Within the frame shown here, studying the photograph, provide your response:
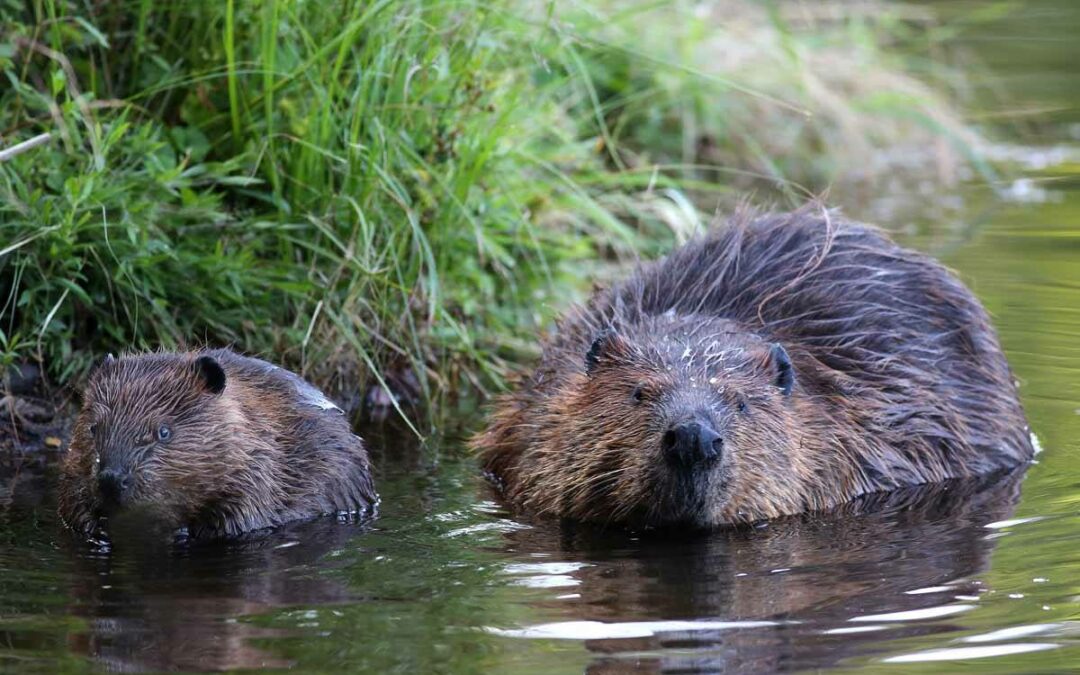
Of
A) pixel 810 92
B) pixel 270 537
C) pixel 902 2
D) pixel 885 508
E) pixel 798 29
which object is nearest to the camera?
pixel 270 537

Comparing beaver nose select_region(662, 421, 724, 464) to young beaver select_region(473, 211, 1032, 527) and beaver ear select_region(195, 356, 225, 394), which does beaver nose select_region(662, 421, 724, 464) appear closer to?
young beaver select_region(473, 211, 1032, 527)

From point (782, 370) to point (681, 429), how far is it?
0.68 metres

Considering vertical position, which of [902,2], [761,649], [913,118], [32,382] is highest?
[902,2]

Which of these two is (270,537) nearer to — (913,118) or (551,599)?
(551,599)

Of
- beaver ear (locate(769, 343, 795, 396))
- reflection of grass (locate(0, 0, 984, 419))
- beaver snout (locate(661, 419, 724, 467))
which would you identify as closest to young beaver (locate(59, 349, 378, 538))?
reflection of grass (locate(0, 0, 984, 419))

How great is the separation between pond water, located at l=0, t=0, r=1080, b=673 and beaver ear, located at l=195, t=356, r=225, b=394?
46 centimetres

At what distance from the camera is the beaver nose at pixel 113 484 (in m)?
4.75

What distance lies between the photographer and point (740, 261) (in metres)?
5.98

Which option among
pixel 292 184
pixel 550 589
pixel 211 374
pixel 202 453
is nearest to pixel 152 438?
pixel 202 453

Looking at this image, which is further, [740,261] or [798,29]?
[798,29]

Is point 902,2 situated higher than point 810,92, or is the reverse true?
point 902,2

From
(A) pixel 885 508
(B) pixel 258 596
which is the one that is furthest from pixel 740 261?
(B) pixel 258 596

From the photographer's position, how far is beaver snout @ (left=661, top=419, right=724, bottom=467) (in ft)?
15.9

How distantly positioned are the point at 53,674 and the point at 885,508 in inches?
108
